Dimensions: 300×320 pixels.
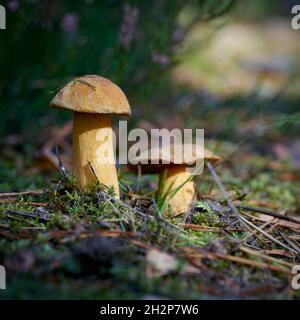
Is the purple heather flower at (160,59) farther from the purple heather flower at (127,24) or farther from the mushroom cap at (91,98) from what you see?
the mushroom cap at (91,98)

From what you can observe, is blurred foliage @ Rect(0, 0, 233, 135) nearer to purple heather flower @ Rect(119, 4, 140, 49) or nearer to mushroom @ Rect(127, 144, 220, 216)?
purple heather flower @ Rect(119, 4, 140, 49)

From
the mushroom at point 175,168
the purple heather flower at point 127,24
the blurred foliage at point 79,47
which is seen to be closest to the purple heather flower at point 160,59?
the blurred foliage at point 79,47

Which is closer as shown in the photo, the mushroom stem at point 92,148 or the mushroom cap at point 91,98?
the mushroom cap at point 91,98

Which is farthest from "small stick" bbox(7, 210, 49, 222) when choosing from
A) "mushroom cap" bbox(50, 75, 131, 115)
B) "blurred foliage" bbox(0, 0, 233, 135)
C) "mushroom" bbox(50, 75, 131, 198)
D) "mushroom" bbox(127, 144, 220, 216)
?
"blurred foliage" bbox(0, 0, 233, 135)
